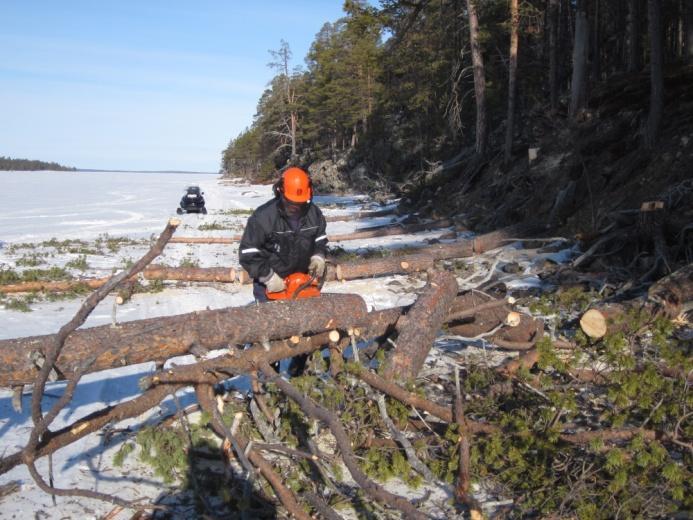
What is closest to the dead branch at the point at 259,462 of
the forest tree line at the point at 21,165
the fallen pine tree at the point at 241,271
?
the fallen pine tree at the point at 241,271

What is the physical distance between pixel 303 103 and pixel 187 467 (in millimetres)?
52997

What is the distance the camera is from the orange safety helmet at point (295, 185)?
4730mm

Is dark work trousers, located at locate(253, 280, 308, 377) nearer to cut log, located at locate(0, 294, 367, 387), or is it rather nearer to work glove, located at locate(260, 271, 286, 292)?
work glove, located at locate(260, 271, 286, 292)

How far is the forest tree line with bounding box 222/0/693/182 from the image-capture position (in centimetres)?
1675

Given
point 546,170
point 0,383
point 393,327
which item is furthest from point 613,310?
point 546,170

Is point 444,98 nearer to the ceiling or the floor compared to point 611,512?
nearer to the ceiling

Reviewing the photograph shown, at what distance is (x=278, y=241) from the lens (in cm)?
504

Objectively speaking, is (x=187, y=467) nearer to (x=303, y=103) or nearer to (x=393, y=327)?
(x=393, y=327)

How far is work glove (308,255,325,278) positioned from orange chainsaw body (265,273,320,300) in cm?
12

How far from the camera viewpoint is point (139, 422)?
4363 millimetres

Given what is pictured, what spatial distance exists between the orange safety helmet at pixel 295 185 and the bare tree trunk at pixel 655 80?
8.80m

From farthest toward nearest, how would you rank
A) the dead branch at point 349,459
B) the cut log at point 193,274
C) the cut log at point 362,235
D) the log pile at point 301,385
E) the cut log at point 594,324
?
the cut log at point 362,235 < the cut log at point 193,274 < the cut log at point 594,324 < the log pile at point 301,385 < the dead branch at point 349,459

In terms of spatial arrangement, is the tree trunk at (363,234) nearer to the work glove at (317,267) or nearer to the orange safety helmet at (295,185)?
the work glove at (317,267)

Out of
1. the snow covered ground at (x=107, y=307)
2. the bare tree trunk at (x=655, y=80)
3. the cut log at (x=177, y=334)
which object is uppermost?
the bare tree trunk at (x=655, y=80)
